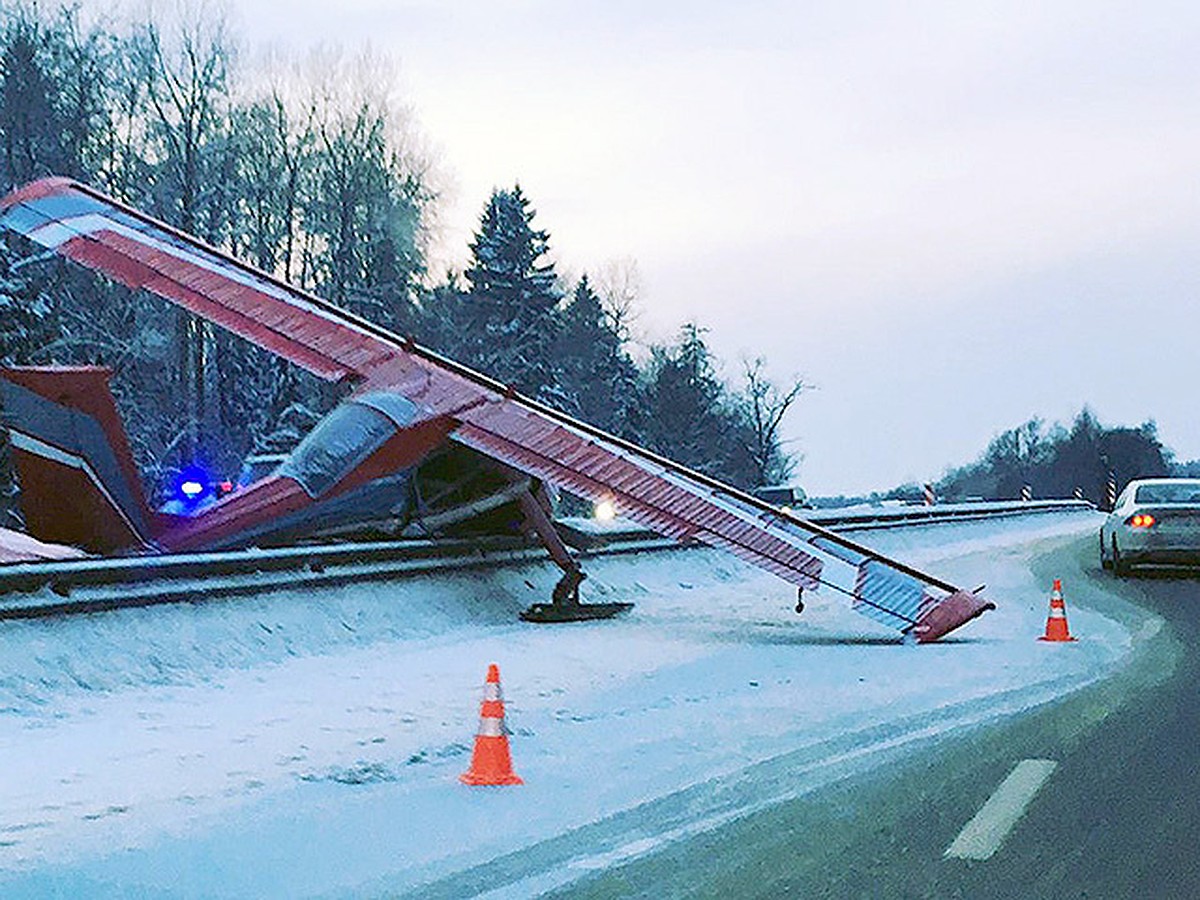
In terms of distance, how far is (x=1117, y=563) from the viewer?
79.3 feet

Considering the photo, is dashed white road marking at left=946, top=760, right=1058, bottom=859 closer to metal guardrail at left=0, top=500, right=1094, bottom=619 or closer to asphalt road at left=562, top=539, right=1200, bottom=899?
asphalt road at left=562, top=539, right=1200, bottom=899

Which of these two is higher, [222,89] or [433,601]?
[222,89]

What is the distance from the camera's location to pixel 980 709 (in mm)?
10898

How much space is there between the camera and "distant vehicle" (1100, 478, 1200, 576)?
23.1 m

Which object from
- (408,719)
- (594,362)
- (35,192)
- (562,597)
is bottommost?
(408,719)

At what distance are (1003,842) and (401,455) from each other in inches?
406

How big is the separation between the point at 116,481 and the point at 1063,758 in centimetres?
968

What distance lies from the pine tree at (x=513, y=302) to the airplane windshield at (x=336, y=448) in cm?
4831

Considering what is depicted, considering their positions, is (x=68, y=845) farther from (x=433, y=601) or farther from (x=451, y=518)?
(x=451, y=518)

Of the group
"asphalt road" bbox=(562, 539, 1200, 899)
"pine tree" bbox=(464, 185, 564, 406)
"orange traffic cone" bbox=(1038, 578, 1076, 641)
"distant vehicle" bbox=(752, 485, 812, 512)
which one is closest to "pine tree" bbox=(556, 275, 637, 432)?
"pine tree" bbox=(464, 185, 564, 406)

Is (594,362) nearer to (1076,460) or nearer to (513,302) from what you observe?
(513,302)

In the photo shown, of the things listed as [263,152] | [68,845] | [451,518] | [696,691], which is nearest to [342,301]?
[263,152]

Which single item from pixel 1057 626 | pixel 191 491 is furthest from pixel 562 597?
pixel 191 491

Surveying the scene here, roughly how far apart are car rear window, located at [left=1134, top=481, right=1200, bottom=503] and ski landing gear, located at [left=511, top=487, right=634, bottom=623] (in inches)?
420
